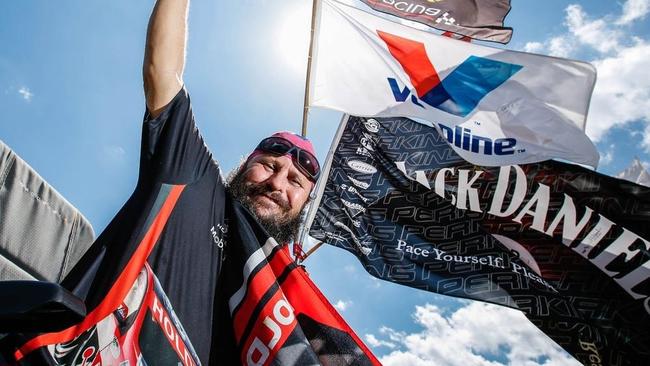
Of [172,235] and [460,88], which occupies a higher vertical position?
[460,88]

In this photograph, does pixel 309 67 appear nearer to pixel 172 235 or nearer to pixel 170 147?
pixel 170 147

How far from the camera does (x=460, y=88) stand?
527 centimetres

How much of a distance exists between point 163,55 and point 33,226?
867 millimetres

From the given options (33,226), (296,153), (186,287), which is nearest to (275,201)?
(296,153)

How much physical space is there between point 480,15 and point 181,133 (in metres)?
5.96

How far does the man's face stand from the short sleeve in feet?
2.76

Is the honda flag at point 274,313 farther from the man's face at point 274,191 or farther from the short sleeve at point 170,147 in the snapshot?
the man's face at point 274,191

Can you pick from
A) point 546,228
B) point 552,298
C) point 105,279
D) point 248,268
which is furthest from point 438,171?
point 105,279

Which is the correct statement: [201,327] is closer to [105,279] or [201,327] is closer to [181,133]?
[105,279]

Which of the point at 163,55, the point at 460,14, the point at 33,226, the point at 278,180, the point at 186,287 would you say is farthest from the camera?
the point at 460,14

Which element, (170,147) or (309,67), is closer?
(170,147)

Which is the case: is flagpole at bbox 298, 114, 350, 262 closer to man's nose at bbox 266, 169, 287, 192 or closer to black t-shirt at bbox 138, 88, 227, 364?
man's nose at bbox 266, 169, 287, 192

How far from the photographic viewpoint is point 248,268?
1.90 m

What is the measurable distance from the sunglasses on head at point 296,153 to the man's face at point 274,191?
0.05m
